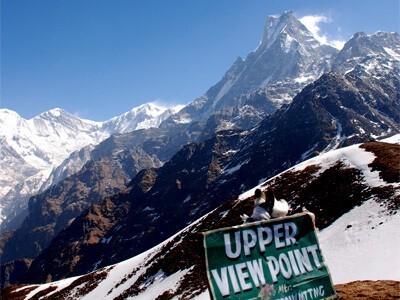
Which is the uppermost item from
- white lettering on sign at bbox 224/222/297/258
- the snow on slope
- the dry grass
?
the snow on slope

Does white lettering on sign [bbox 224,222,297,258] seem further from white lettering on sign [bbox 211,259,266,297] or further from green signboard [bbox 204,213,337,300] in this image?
white lettering on sign [bbox 211,259,266,297]

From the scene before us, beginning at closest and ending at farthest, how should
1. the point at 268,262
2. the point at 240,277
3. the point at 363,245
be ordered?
the point at 240,277 → the point at 268,262 → the point at 363,245

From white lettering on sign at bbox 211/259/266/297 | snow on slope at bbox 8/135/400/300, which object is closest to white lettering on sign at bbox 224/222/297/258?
white lettering on sign at bbox 211/259/266/297

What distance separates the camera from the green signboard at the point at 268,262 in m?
10.3

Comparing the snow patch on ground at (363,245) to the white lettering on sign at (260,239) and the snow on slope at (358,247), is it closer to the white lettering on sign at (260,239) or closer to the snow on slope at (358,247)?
the snow on slope at (358,247)

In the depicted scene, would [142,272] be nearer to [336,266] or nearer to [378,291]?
[336,266]

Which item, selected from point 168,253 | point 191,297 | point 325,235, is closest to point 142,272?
point 168,253

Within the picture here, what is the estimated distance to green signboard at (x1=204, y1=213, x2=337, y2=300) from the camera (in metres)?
10.3

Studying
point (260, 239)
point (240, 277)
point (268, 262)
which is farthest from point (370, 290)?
point (240, 277)

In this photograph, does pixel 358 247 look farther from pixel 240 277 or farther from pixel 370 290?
pixel 240 277

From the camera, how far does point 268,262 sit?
11078 mm

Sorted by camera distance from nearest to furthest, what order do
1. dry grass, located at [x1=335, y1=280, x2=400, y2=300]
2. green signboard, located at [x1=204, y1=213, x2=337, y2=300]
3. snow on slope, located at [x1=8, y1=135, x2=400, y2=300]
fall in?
green signboard, located at [x1=204, y1=213, x2=337, y2=300], dry grass, located at [x1=335, y1=280, x2=400, y2=300], snow on slope, located at [x1=8, y1=135, x2=400, y2=300]

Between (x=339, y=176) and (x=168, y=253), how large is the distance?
18.9 meters

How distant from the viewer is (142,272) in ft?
139
